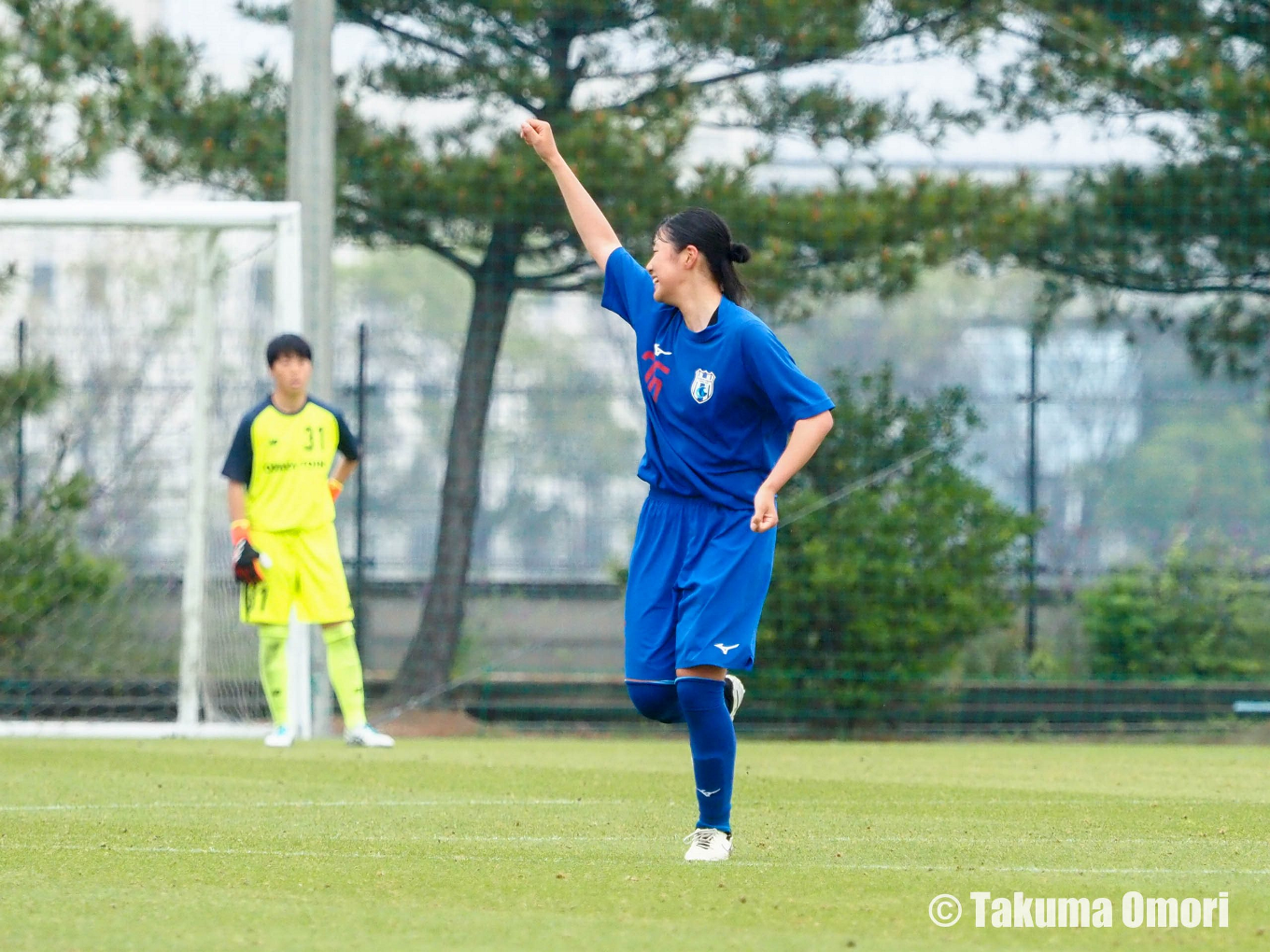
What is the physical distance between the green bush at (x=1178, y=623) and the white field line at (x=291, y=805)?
6738 mm

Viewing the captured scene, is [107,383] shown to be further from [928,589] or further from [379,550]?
[928,589]

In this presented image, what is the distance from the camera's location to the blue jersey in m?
4.80

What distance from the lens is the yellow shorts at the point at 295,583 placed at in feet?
28.7

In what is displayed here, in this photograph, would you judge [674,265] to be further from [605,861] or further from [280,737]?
[280,737]

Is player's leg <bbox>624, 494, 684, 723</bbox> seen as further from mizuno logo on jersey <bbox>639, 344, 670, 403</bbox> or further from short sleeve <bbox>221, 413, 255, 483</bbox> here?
short sleeve <bbox>221, 413, 255, 483</bbox>

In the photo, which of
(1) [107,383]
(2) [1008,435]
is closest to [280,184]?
(1) [107,383]

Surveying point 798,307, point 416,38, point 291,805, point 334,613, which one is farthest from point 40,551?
point 291,805

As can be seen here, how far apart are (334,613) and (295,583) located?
24cm

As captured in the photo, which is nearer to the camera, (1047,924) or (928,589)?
(1047,924)

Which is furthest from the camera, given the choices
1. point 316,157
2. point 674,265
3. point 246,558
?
point 316,157

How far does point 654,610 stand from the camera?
4.86 meters

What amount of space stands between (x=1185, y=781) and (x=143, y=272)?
388 inches

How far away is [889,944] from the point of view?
3.49m

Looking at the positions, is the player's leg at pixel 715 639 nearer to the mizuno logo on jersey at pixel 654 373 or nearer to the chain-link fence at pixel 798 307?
the mizuno logo on jersey at pixel 654 373
